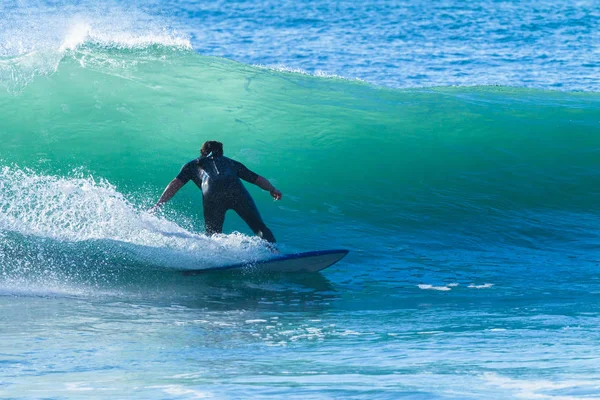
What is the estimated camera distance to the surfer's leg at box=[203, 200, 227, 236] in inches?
306

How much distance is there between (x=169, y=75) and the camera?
1358 centimetres

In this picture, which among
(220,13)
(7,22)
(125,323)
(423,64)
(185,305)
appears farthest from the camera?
(220,13)

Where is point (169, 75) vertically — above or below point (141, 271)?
above

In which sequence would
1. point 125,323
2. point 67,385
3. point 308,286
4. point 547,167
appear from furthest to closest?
point 547,167, point 308,286, point 125,323, point 67,385

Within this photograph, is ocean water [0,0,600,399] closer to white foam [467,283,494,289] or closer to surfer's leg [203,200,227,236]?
white foam [467,283,494,289]

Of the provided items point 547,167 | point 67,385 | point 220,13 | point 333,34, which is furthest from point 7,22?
point 67,385

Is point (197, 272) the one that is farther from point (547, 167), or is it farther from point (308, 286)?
point (547, 167)

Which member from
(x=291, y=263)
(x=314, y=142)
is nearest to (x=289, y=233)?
(x=291, y=263)

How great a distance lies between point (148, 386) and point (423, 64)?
1955 centimetres

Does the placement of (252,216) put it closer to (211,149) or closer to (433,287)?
(211,149)

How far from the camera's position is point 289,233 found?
9539 millimetres

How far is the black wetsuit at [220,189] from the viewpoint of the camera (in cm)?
777

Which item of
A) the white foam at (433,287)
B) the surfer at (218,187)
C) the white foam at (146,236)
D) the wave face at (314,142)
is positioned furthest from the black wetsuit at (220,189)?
the wave face at (314,142)

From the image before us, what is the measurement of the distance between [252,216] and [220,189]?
0.38m
